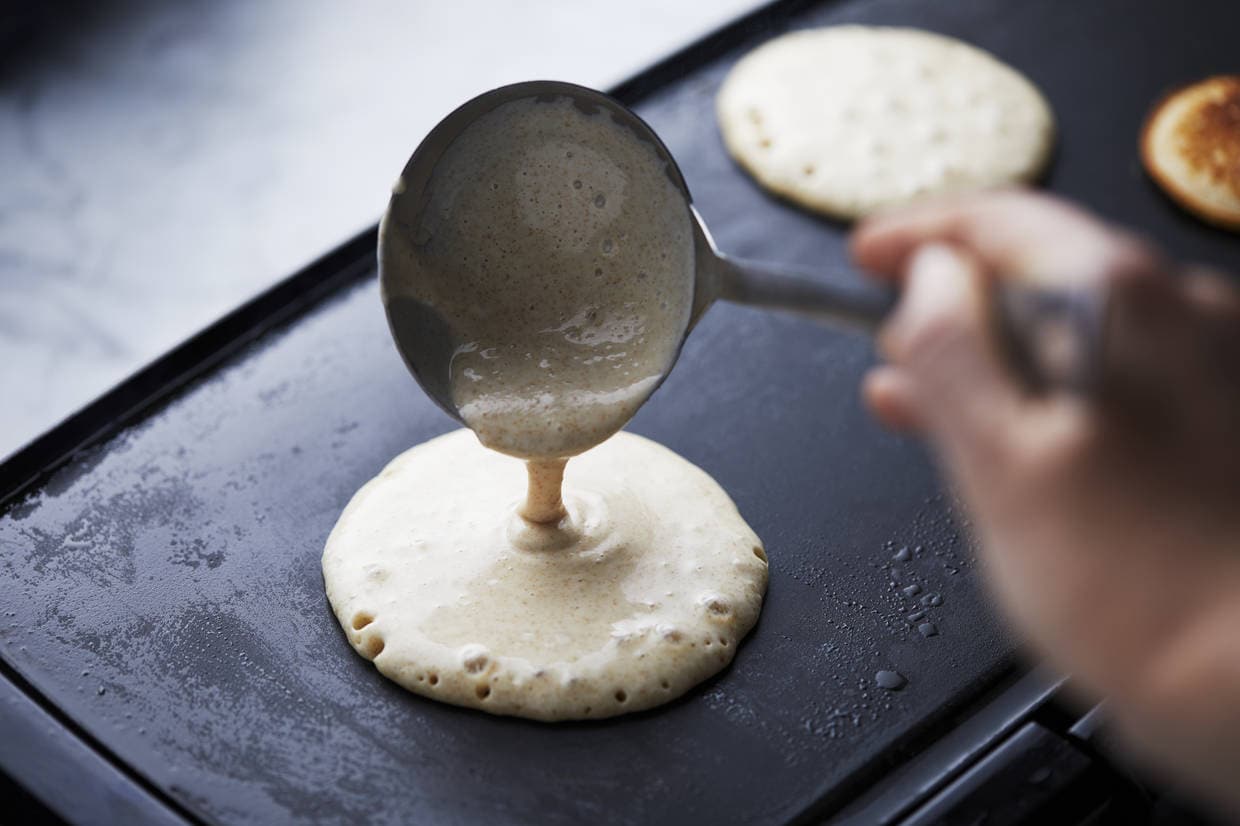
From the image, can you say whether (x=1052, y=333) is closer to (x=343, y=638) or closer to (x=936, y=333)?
(x=936, y=333)

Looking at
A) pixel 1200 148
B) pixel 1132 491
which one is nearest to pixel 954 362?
pixel 1132 491

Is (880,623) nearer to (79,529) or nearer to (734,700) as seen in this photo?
(734,700)

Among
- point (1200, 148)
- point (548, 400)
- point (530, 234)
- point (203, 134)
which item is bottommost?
point (203, 134)

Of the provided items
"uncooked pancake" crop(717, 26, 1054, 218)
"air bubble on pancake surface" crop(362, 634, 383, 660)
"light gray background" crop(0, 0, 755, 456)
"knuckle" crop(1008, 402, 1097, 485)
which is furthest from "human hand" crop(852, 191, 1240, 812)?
"light gray background" crop(0, 0, 755, 456)

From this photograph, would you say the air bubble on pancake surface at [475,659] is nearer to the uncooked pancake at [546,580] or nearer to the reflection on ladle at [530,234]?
the uncooked pancake at [546,580]

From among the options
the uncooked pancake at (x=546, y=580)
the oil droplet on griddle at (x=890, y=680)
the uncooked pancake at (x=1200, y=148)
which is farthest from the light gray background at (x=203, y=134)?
the oil droplet on griddle at (x=890, y=680)

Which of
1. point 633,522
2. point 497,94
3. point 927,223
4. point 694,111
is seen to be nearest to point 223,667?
point 633,522
